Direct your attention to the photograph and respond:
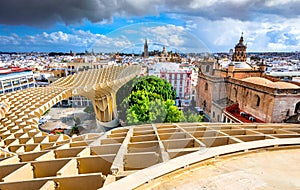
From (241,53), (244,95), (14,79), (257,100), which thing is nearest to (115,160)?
(257,100)

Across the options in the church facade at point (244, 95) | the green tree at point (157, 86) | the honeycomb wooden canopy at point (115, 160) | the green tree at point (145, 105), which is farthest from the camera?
the church facade at point (244, 95)

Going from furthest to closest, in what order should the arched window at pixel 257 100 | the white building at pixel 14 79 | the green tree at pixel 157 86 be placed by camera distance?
the white building at pixel 14 79, the arched window at pixel 257 100, the green tree at pixel 157 86

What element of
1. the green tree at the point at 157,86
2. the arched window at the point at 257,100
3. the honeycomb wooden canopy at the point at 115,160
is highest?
the green tree at the point at 157,86

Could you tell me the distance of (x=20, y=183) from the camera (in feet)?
15.7

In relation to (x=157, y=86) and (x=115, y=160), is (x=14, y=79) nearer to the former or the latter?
(x=157, y=86)

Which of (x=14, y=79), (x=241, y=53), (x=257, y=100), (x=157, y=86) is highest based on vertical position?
(x=241, y=53)

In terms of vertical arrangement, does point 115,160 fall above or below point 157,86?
below

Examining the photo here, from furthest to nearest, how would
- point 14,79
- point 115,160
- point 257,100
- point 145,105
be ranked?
point 14,79 < point 257,100 < point 145,105 < point 115,160

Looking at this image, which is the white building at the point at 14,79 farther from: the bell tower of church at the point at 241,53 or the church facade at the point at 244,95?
the bell tower of church at the point at 241,53

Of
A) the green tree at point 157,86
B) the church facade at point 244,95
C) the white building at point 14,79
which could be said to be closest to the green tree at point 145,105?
the green tree at point 157,86

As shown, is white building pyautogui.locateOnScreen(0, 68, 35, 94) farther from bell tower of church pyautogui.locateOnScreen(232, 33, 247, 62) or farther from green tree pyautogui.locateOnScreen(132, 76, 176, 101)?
bell tower of church pyautogui.locateOnScreen(232, 33, 247, 62)

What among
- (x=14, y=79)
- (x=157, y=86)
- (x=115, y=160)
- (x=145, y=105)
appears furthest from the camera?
(x=14, y=79)

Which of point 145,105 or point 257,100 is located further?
point 257,100

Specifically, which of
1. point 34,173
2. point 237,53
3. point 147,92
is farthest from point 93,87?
point 237,53
